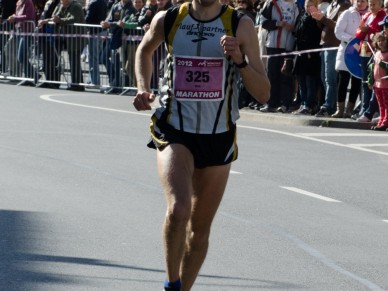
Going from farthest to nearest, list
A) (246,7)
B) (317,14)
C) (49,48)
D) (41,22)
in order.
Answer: (49,48) < (41,22) < (246,7) < (317,14)

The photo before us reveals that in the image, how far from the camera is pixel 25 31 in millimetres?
27188

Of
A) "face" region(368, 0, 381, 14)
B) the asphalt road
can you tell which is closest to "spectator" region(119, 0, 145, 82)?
the asphalt road

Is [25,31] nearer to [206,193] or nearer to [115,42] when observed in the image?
[115,42]

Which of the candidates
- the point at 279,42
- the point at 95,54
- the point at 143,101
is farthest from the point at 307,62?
the point at 143,101

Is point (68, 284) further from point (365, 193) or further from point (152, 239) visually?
point (365, 193)

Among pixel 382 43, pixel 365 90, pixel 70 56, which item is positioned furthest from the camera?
pixel 70 56

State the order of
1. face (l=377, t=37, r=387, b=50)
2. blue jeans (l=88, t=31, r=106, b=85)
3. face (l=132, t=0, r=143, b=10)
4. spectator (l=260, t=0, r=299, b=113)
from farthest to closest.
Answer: blue jeans (l=88, t=31, r=106, b=85) < face (l=132, t=0, r=143, b=10) < spectator (l=260, t=0, r=299, b=113) < face (l=377, t=37, r=387, b=50)

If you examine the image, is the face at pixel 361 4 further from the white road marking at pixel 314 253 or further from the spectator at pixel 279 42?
the white road marking at pixel 314 253

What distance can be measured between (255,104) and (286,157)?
6.14 metres

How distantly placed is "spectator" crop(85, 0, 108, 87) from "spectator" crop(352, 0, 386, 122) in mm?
7083

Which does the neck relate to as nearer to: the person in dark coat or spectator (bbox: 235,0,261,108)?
spectator (bbox: 235,0,261,108)

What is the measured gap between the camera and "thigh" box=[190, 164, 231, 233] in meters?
6.96

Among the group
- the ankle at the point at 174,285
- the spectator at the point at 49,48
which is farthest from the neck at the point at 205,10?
the spectator at the point at 49,48

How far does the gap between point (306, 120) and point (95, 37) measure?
7.22 meters
